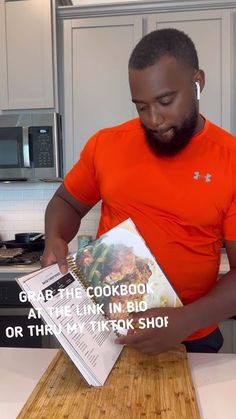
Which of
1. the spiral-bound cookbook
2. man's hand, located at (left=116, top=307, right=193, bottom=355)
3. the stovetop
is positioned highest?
the spiral-bound cookbook

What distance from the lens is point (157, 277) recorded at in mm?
841

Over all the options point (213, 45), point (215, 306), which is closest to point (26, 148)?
point (213, 45)

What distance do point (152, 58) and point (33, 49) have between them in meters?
1.51

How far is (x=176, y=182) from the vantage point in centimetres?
97

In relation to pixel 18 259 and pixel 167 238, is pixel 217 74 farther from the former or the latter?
pixel 167 238

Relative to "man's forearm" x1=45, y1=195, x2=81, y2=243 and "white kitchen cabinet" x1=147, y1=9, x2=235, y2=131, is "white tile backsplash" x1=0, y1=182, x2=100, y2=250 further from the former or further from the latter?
"man's forearm" x1=45, y1=195, x2=81, y2=243

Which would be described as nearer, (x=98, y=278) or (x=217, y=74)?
(x=98, y=278)

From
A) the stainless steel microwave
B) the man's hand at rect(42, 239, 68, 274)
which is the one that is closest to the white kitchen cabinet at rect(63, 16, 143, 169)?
the stainless steel microwave

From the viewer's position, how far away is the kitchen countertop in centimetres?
73

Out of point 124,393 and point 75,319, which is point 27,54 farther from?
point 124,393

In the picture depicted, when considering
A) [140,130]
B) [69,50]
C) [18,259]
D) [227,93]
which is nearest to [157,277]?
[140,130]

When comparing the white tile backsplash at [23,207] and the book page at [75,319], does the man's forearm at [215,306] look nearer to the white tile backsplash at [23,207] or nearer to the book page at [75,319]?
the book page at [75,319]

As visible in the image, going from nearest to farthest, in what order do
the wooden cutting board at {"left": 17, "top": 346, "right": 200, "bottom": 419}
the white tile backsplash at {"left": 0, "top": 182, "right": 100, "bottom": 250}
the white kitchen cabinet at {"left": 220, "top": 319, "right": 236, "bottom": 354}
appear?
the wooden cutting board at {"left": 17, "top": 346, "right": 200, "bottom": 419}, the white kitchen cabinet at {"left": 220, "top": 319, "right": 236, "bottom": 354}, the white tile backsplash at {"left": 0, "top": 182, "right": 100, "bottom": 250}

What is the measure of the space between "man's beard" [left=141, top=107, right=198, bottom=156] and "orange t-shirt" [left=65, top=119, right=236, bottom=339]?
0.05ft
